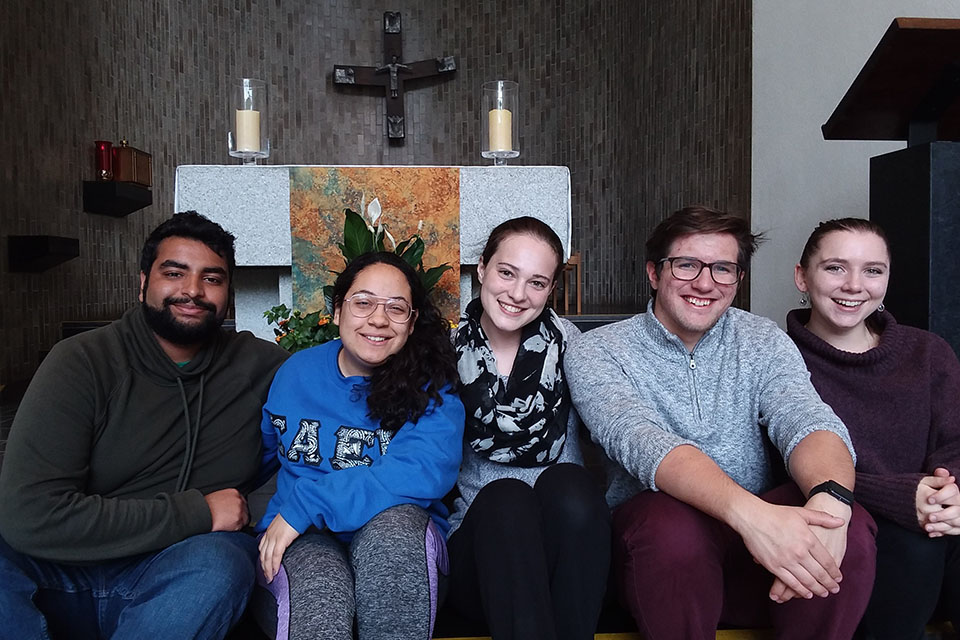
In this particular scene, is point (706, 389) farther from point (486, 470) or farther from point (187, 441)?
point (187, 441)

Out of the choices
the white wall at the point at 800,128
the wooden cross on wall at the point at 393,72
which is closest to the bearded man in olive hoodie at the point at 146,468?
the white wall at the point at 800,128

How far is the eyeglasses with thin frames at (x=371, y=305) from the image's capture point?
1.54m

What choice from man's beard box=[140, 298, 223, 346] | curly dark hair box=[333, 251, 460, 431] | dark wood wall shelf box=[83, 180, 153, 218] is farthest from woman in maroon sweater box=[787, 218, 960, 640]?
dark wood wall shelf box=[83, 180, 153, 218]

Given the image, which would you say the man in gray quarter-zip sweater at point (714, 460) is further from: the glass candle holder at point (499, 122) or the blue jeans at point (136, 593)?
the glass candle holder at point (499, 122)

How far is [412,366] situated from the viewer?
4.98ft

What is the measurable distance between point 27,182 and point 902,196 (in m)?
3.70

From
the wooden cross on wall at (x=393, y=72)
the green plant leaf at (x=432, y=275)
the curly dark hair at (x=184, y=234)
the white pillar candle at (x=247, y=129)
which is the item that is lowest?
the green plant leaf at (x=432, y=275)

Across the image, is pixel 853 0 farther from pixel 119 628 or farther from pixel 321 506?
pixel 119 628

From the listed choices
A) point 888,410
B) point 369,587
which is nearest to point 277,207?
point 369,587

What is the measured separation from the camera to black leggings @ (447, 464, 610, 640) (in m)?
1.28

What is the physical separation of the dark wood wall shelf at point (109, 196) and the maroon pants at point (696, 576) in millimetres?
3862

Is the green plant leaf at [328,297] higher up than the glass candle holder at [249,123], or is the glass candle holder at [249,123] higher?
the glass candle holder at [249,123]

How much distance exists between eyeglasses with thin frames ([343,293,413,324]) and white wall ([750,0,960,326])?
2.11m

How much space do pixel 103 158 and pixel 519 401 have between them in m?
3.70
